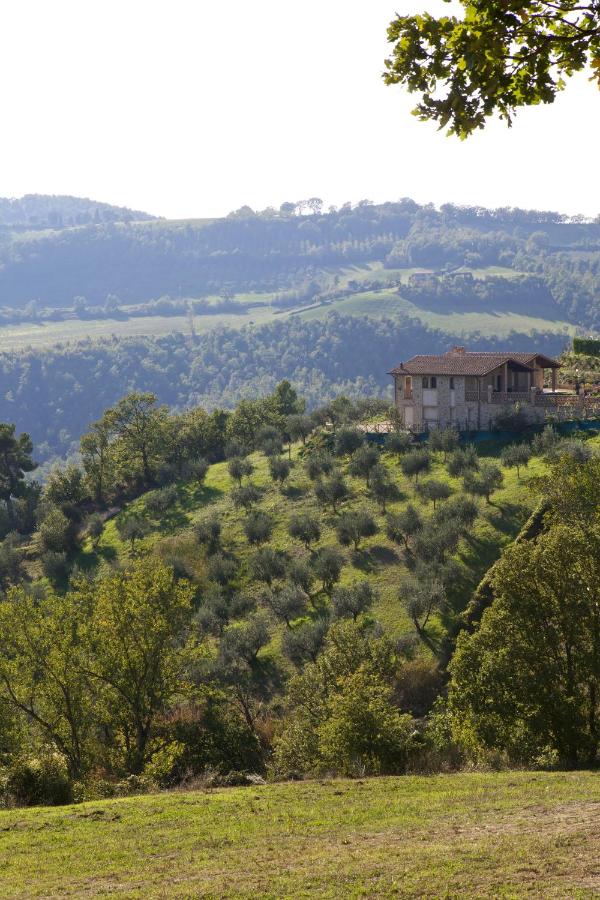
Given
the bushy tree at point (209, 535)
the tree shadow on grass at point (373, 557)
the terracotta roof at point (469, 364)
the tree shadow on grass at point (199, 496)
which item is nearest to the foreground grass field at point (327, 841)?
the tree shadow on grass at point (373, 557)

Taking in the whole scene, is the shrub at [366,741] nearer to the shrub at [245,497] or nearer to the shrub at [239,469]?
the shrub at [245,497]

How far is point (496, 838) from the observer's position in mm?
19078

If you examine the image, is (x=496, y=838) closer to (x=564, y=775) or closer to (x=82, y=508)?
(x=564, y=775)

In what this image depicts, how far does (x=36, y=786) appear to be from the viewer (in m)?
31.3

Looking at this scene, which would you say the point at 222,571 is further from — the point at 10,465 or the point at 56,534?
the point at 10,465

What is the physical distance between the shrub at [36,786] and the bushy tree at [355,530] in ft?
127

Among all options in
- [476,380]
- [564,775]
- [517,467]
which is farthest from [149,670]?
[476,380]

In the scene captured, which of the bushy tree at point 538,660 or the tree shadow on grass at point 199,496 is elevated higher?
the bushy tree at point 538,660

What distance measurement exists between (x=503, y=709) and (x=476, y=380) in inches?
2289

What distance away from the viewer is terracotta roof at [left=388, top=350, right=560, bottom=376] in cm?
8581

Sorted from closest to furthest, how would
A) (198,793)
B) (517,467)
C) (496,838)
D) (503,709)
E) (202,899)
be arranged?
(202,899) < (496,838) < (198,793) < (503,709) < (517,467)

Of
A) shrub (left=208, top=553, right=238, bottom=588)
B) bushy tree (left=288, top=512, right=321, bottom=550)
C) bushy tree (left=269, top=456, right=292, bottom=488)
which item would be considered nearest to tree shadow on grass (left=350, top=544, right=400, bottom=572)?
bushy tree (left=288, top=512, right=321, bottom=550)

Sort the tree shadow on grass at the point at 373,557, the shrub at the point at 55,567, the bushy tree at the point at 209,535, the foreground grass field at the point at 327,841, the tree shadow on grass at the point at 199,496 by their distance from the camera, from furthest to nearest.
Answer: the tree shadow on grass at the point at 199,496 < the shrub at the point at 55,567 < the bushy tree at the point at 209,535 < the tree shadow on grass at the point at 373,557 < the foreground grass field at the point at 327,841

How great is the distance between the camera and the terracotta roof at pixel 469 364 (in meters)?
85.8
